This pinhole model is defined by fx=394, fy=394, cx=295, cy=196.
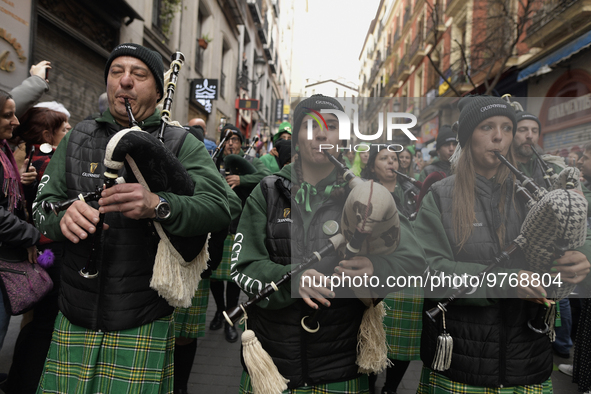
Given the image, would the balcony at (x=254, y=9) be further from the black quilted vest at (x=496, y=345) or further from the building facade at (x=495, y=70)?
the black quilted vest at (x=496, y=345)

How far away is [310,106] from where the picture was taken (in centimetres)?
149

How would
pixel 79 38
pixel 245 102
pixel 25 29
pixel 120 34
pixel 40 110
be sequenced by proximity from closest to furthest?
pixel 40 110 → pixel 25 29 → pixel 79 38 → pixel 120 34 → pixel 245 102

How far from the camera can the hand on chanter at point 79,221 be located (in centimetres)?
139

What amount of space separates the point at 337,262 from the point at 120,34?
9303 millimetres

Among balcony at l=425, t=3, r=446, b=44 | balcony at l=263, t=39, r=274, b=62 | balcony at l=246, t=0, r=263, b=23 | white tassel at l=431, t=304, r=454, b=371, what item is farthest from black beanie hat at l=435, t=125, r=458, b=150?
balcony at l=263, t=39, r=274, b=62

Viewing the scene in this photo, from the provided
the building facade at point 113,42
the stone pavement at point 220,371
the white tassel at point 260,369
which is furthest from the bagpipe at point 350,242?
the building facade at point 113,42

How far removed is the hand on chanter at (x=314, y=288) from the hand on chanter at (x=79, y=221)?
776mm

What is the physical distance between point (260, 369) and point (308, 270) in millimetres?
461

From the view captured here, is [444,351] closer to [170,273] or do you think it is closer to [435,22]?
[170,273]

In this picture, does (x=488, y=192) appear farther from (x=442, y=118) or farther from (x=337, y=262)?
(x=337, y=262)

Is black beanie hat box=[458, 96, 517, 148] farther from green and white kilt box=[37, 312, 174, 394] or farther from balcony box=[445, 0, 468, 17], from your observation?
balcony box=[445, 0, 468, 17]

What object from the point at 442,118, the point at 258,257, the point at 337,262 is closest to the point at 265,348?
the point at 258,257

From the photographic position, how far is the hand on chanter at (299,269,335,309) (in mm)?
1426

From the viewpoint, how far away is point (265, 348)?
67.9 inches
